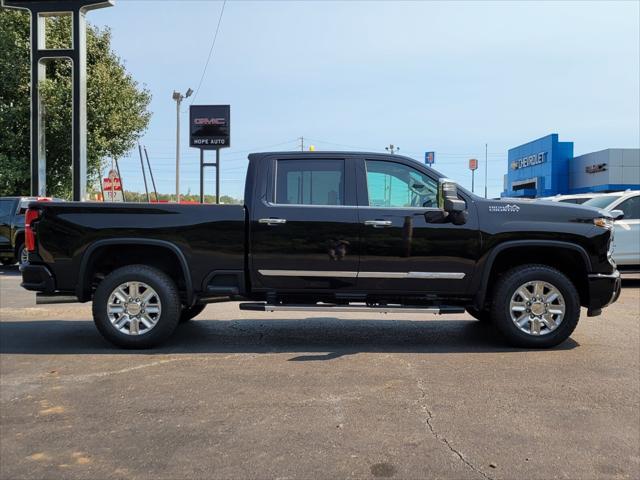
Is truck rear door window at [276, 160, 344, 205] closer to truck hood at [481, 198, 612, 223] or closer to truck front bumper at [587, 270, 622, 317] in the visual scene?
truck hood at [481, 198, 612, 223]

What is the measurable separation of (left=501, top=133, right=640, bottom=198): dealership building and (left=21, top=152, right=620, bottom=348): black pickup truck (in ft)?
115

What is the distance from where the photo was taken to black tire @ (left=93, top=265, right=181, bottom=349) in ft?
19.8

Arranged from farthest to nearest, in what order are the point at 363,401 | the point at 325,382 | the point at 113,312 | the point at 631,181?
1. the point at 631,181
2. the point at 113,312
3. the point at 325,382
4. the point at 363,401

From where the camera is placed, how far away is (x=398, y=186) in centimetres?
624

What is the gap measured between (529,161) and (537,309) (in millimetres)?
45428

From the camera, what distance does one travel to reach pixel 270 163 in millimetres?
6332

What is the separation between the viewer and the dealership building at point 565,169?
38.4 meters

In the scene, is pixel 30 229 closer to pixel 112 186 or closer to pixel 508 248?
pixel 508 248

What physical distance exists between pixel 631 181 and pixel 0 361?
134 feet

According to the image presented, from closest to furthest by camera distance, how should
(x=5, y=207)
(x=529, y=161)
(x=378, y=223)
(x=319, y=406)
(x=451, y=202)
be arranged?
(x=319, y=406) → (x=451, y=202) → (x=378, y=223) → (x=5, y=207) → (x=529, y=161)

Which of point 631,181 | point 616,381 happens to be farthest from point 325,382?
point 631,181

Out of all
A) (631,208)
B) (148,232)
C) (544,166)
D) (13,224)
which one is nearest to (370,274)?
(148,232)

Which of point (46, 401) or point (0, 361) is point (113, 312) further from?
point (46, 401)

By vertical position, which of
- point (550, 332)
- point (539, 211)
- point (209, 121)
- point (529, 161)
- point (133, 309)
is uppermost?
point (209, 121)
